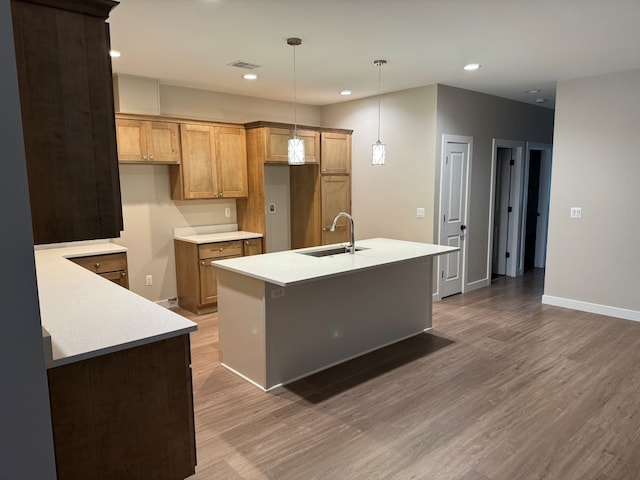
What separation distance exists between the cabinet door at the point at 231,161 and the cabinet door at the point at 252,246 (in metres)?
0.60

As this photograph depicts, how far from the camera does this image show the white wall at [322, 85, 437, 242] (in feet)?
17.0

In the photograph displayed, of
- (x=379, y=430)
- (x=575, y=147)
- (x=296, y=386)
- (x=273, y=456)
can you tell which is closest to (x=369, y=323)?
(x=296, y=386)

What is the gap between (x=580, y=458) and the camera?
7.78ft

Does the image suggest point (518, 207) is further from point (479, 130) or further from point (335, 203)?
point (335, 203)

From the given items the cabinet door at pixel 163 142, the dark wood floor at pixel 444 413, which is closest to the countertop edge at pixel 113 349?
the dark wood floor at pixel 444 413

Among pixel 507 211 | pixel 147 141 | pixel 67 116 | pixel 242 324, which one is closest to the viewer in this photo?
pixel 67 116

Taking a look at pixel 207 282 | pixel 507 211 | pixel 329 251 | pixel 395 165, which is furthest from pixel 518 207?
pixel 207 282

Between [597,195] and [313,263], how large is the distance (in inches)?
136

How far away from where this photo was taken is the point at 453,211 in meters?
5.49

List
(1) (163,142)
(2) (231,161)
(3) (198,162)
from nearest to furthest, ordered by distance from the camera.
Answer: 1. (1) (163,142)
2. (3) (198,162)
3. (2) (231,161)

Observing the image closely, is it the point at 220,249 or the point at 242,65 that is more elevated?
the point at 242,65

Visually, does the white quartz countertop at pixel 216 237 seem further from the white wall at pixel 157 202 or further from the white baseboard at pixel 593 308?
the white baseboard at pixel 593 308

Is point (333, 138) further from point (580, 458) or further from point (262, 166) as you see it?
point (580, 458)

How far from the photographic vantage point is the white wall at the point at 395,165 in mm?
5188
